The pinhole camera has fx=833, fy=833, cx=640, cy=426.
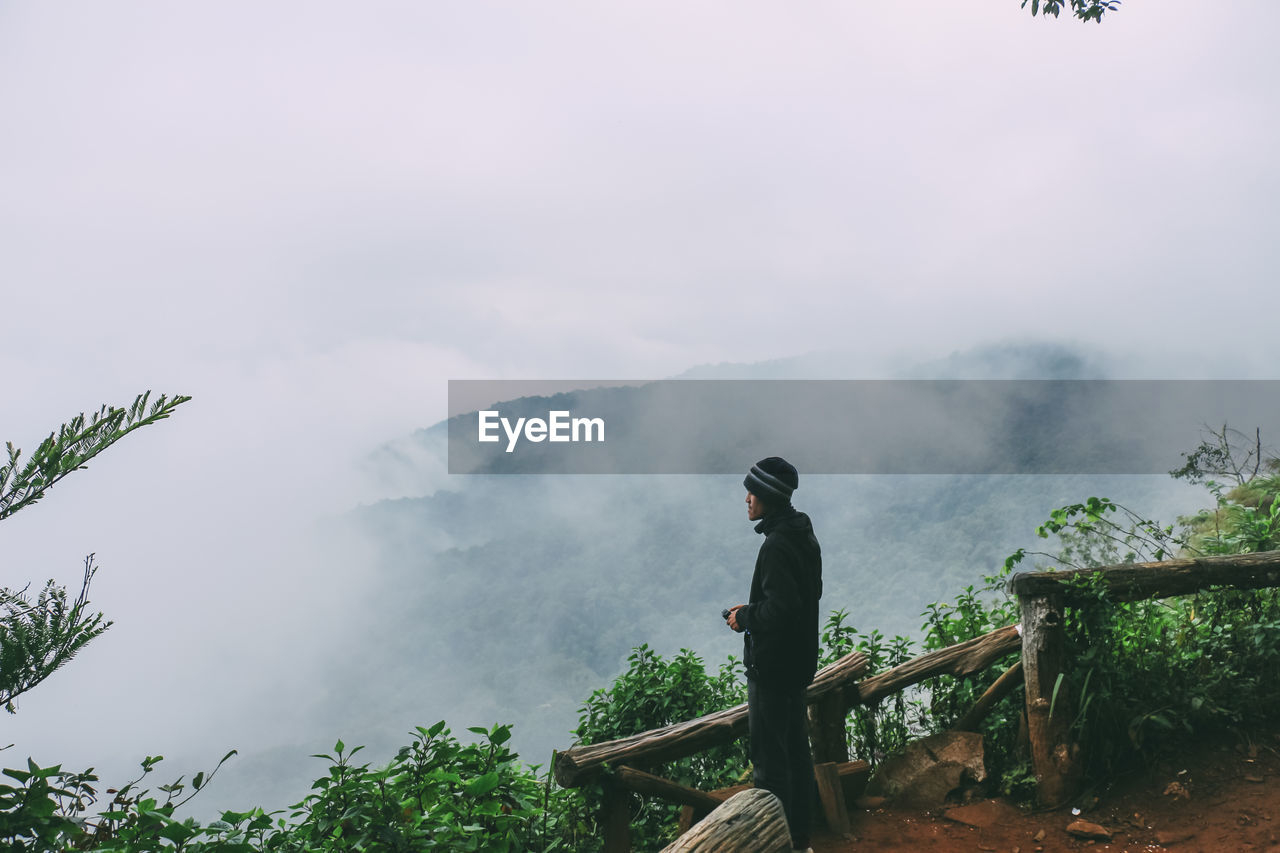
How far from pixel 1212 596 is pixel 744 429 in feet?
180

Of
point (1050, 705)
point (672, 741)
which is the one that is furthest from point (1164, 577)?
point (672, 741)

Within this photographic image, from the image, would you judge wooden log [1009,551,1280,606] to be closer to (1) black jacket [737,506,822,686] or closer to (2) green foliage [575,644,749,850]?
(1) black jacket [737,506,822,686]

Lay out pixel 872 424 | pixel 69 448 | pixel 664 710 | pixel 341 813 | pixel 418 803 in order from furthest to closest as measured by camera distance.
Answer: pixel 872 424, pixel 664 710, pixel 418 803, pixel 341 813, pixel 69 448

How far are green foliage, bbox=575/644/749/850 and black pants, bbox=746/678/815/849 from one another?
0.88 m

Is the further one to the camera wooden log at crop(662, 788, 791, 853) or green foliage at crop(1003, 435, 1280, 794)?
green foliage at crop(1003, 435, 1280, 794)

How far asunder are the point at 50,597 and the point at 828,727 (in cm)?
375

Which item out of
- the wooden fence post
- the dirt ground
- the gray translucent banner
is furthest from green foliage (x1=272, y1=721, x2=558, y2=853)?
the gray translucent banner

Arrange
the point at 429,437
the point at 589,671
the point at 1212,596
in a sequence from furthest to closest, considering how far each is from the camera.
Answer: the point at 429,437 < the point at 589,671 < the point at 1212,596

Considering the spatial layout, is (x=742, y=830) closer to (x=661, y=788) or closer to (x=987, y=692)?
(x=661, y=788)

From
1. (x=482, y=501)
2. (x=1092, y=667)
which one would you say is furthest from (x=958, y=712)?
(x=482, y=501)

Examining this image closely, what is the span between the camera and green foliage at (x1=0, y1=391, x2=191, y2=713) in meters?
2.10

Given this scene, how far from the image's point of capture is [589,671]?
192 ft

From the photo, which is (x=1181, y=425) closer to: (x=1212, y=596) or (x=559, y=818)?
(x=1212, y=596)

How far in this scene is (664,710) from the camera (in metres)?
5.27
